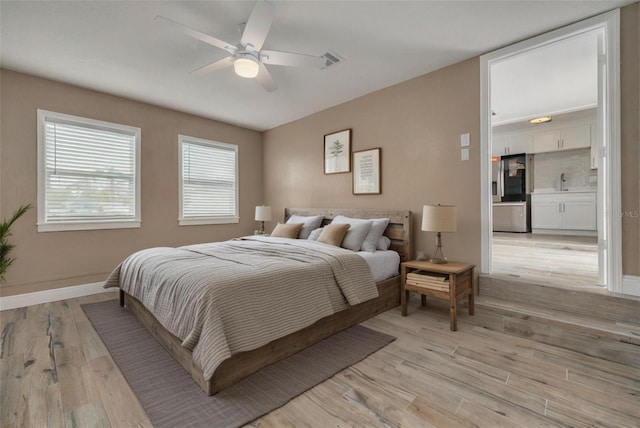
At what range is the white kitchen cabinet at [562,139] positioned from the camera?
582 centimetres

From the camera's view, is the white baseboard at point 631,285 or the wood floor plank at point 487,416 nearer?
the wood floor plank at point 487,416

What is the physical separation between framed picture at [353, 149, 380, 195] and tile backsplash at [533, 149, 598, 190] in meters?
5.09

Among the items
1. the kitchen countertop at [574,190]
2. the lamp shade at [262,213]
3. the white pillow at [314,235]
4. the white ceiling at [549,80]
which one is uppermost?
the white ceiling at [549,80]

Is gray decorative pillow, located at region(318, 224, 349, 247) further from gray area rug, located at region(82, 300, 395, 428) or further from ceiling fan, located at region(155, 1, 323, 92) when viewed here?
ceiling fan, located at region(155, 1, 323, 92)

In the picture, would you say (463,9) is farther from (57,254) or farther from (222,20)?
(57,254)

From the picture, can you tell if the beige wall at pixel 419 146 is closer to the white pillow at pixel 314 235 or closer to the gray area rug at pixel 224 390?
the white pillow at pixel 314 235

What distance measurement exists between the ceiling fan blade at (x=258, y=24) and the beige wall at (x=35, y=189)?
281 centimetres

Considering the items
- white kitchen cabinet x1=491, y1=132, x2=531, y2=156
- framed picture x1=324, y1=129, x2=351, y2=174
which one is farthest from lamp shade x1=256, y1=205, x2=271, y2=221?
white kitchen cabinet x1=491, y1=132, x2=531, y2=156

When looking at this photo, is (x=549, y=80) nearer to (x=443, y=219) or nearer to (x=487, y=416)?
(x=443, y=219)

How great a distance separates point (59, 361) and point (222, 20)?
2942 mm

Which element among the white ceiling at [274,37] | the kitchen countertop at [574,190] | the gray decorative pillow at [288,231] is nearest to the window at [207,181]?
the white ceiling at [274,37]

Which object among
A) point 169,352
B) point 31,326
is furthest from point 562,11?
point 31,326

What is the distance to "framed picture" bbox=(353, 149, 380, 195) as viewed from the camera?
3.92m

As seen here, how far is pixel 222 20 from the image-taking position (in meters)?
2.40
